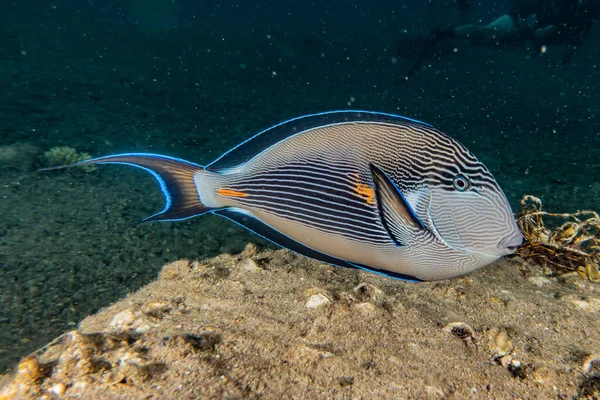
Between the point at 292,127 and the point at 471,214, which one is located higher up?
the point at 292,127

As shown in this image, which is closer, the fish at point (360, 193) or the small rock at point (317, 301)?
the fish at point (360, 193)

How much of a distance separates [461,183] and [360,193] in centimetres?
37

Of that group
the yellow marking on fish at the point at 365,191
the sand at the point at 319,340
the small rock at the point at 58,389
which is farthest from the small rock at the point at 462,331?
the small rock at the point at 58,389

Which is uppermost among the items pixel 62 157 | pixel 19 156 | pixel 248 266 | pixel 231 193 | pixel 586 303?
pixel 19 156

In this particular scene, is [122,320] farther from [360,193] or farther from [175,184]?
[360,193]

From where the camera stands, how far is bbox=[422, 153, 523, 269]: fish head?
4.05 feet

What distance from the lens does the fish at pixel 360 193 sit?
4.13ft

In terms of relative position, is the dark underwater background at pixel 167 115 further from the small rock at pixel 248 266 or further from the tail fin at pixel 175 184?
the tail fin at pixel 175 184

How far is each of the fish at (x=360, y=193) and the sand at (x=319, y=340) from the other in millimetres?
464

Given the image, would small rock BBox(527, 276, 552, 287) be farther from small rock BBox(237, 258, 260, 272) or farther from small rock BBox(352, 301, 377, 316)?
small rock BBox(237, 258, 260, 272)

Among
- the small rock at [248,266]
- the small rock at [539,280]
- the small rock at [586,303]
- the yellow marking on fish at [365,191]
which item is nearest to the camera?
the yellow marking on fish at [365,191]

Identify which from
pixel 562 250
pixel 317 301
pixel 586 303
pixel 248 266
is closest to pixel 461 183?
pixel 317 301

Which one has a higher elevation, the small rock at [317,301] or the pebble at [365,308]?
the small rock at [317,301]

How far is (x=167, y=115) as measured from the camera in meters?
9.84
